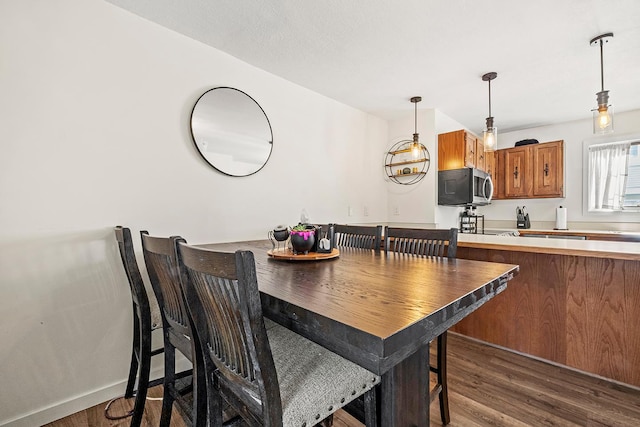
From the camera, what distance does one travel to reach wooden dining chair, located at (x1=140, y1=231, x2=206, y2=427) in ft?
3.31

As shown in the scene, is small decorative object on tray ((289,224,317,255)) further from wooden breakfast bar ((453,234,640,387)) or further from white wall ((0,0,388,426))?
wooden breakfast bar ((453,234,640,387))

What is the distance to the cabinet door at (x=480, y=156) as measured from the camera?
378 cm

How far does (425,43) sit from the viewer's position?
6.89 feet

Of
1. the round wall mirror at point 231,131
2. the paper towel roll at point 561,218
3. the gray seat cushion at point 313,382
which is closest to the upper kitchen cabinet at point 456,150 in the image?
the paper towel roll at point 561,218

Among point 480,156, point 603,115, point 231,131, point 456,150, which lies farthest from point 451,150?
point 231,131

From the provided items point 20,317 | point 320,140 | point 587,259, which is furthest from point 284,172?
point 587,259

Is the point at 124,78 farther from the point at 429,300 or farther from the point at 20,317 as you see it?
the point at 429,300

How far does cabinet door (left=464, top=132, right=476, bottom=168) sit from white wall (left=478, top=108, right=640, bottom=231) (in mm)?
1460

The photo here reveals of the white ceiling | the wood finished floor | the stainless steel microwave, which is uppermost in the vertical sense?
the white ceiling

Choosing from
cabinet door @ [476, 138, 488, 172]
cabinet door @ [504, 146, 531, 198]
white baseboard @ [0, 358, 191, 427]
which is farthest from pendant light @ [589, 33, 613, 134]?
white baseboard @ [0, 358, 191, 427]

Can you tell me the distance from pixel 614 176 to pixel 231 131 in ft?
15.7

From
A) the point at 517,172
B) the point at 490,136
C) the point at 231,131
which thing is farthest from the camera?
the point at 517,172

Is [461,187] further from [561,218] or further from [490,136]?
[561,218]

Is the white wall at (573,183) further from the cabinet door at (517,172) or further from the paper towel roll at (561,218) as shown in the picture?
the cabinet door at (517,172)
